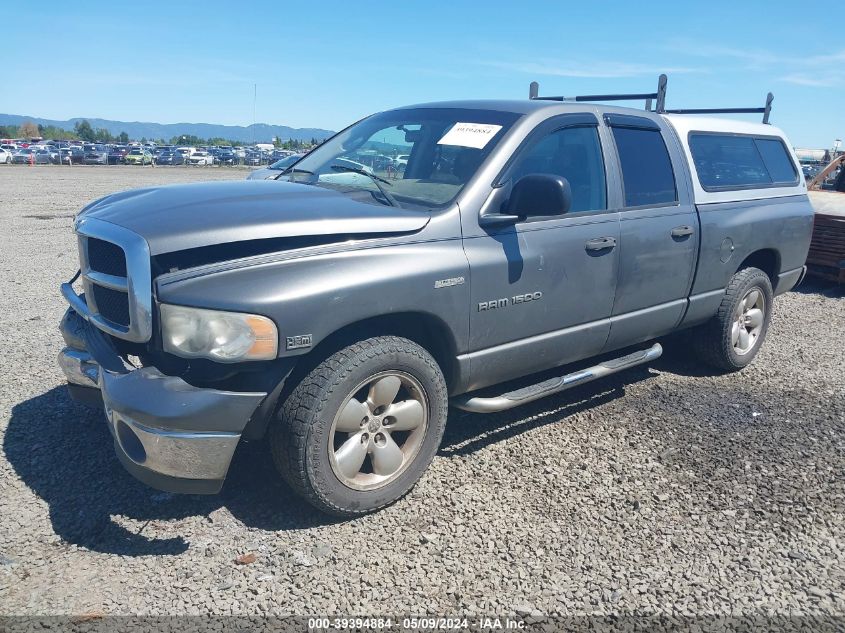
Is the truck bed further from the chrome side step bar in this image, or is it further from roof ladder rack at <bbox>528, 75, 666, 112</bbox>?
the chrome side step bar

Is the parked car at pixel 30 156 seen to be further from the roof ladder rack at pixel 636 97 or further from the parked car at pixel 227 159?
the roof ladder rack at pixel 636 97

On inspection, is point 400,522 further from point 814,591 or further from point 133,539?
point 814,591

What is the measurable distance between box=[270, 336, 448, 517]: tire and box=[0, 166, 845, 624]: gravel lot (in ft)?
0.63

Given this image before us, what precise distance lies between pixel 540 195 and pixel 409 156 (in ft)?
3.35

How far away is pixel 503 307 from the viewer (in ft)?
11.6

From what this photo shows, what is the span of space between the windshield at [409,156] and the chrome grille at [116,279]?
1.21 m

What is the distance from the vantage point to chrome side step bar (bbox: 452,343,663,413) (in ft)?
11.8

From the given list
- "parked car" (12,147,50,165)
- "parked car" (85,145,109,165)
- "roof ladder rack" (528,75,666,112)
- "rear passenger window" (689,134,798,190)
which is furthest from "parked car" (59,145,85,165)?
"rear passenger window" (689,134,798,190)

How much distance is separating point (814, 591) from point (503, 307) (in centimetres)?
188

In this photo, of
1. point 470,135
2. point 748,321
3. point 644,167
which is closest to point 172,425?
point 470,135

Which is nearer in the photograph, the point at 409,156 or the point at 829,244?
the point at 409,156

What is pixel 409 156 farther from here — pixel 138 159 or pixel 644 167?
pixel 138 159

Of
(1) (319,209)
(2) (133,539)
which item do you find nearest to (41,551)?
(2) (133,539)

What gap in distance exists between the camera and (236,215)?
2988 mm
